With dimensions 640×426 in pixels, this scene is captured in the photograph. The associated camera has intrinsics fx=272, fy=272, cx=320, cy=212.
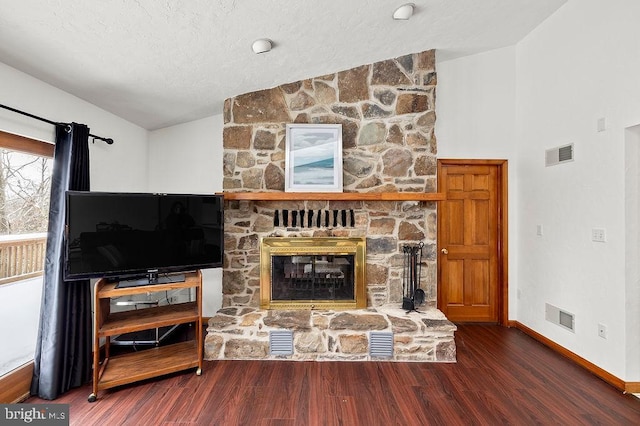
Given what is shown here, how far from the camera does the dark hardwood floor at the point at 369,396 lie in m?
1.82

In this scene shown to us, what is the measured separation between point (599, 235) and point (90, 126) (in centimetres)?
461

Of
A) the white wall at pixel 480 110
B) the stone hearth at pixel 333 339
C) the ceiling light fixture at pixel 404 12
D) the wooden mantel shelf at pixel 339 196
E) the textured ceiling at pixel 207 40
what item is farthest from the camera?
the white wall at pixel 480 110

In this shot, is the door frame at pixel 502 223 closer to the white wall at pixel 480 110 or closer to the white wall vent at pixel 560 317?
the white wall at pixel 480 110

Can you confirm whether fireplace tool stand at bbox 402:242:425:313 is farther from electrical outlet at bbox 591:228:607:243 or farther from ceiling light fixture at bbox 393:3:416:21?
ceiling light fixture at bbox 393:3:416:21

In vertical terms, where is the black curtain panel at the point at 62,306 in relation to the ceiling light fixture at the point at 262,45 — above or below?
below

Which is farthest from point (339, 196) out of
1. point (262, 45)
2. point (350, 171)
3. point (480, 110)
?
point (480, 110)

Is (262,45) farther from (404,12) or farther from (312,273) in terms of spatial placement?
(312,273)

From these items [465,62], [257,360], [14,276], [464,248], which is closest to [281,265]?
[257,360]

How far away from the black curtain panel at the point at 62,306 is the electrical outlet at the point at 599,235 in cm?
425

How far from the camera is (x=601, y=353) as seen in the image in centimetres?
228

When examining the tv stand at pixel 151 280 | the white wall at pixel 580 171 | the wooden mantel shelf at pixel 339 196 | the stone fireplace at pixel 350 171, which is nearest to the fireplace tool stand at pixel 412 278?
the stone fireplace at pixel 350 171

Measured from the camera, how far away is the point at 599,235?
233 cm

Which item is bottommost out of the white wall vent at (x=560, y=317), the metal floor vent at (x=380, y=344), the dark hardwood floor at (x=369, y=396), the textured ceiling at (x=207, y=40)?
the dark hardwood floor at (x=369, y=396)

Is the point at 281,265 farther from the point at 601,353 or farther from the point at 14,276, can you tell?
the point at 601,353
